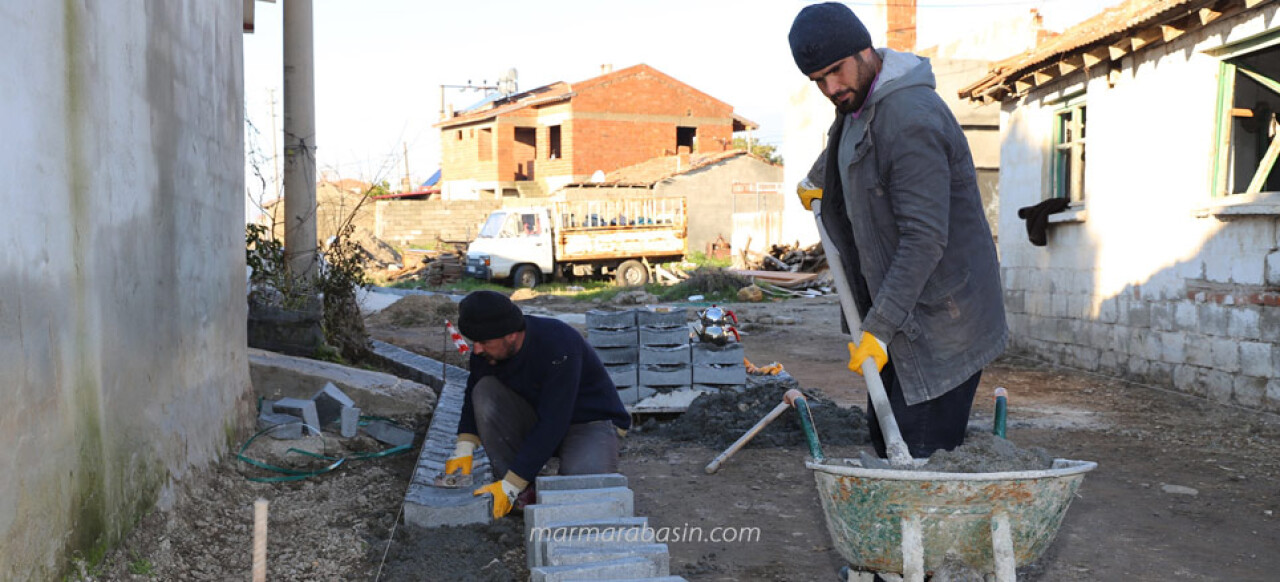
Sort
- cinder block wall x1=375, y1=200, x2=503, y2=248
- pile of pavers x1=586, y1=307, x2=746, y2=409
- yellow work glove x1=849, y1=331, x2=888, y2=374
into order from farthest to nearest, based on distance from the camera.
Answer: cinder block wall x1=375, y1=200, x2=503, y2=248 → pile of pavers x1=586, y1=307, x2=746, y2=409 → yellow work glove x1=849, y1=331, x2=888, y2=374

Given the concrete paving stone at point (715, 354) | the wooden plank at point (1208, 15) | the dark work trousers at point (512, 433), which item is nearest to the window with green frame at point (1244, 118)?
the wooden plank at point (1208, 15)

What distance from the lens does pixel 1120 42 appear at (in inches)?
339

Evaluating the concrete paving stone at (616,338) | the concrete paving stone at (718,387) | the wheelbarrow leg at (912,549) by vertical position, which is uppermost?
the wheelbarrow leg at (912,549)

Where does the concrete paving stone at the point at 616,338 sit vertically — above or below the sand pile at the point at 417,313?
above

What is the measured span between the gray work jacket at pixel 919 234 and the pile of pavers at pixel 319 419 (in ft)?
12.7

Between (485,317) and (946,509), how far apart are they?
7.80 feet

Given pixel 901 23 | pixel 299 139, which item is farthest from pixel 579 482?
pixel 901 23

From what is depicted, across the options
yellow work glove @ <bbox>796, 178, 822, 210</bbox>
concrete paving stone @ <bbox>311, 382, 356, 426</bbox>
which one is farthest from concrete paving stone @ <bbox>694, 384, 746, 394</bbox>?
yellow work glove @ <bbox>796, 178, 822, 210</bbox>

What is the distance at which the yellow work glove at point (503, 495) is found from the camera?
423cm

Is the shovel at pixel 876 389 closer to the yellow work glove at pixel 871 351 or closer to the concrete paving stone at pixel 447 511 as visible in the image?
the yellow work glove at pixel 871 351

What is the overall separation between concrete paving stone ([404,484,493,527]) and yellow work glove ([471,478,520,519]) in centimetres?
4

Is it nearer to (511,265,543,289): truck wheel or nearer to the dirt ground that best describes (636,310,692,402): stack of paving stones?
the dirt ground

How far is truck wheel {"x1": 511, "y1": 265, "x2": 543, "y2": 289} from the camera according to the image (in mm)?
22922

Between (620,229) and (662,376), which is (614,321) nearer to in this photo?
(662,376)
